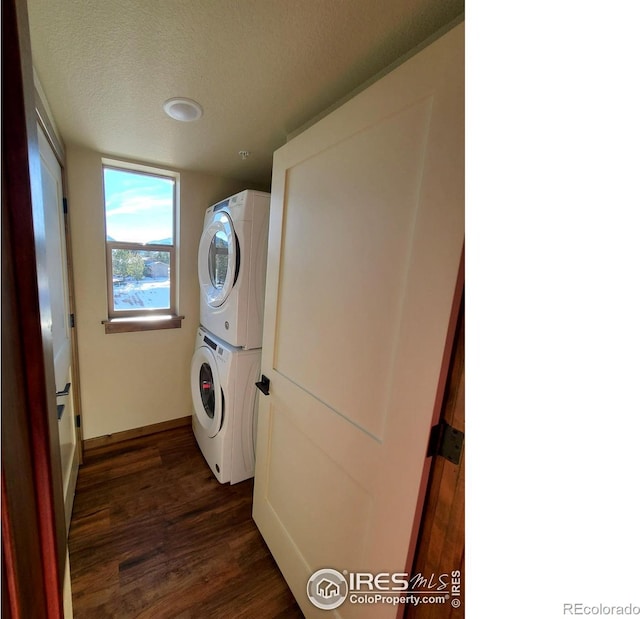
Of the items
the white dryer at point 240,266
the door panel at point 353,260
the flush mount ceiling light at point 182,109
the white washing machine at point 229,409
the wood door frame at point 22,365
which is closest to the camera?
the wood door frame at point 22,365

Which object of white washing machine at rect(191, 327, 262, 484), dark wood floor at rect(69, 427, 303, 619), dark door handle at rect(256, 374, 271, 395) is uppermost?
dark door handle at rect(256, 374, 271, 395)

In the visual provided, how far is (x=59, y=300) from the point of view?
60.6 inches

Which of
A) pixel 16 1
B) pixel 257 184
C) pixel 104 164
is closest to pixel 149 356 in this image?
pixel 104 164

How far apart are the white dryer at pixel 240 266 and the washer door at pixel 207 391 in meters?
0.24

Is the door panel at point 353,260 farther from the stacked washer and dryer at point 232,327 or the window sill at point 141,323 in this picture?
the window sill at point 141,323

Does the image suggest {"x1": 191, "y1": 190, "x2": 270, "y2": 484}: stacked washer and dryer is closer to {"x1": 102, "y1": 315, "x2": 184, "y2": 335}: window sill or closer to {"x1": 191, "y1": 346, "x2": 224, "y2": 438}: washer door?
{"x1": 191, "y1": 346, "x2": 224, "y2": 438}: washer door

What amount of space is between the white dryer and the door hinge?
4.08 feet

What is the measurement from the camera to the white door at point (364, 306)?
649 mm

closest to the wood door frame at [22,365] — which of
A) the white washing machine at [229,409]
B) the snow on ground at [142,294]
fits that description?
the white washing machine at [229,409]

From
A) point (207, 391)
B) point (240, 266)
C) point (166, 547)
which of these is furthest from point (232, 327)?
point (166, 547)

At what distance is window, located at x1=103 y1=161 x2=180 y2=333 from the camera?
2.01 meters

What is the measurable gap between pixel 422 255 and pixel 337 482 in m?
0.84

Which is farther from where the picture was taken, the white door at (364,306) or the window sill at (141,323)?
the window sill at (141,323)

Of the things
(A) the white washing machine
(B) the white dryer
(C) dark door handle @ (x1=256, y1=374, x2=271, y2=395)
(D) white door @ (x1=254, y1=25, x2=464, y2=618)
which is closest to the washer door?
(A) the white washing machine
